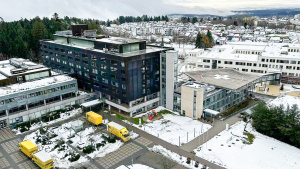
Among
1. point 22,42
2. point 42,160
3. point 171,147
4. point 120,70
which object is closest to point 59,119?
point 120,70

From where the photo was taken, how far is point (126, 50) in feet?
218

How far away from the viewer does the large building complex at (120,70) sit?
205 feet

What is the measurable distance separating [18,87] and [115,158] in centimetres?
3875

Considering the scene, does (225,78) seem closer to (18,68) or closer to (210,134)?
(210,134)

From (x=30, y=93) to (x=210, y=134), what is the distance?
161ft

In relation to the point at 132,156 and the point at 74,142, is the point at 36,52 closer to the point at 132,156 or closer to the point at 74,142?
the point at 74,142

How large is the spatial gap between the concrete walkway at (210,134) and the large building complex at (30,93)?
39.4 meters

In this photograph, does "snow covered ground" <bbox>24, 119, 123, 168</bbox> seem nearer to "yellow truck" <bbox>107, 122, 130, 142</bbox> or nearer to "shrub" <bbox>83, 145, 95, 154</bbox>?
"shrub" <bbox>83, 145, 95, 154</bbox>

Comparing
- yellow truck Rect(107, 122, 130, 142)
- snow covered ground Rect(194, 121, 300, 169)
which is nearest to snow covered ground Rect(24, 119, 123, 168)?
yellow truck Rect(107, 122, 130, 142)

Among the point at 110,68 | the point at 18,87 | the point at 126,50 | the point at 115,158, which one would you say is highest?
the point at 126,50

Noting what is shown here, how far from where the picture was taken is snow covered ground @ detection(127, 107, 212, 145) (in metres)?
53.0

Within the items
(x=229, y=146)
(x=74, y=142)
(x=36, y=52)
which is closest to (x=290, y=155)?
(x=229, y=146)

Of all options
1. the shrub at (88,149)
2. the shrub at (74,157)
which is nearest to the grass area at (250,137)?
the shrub at (88,149)

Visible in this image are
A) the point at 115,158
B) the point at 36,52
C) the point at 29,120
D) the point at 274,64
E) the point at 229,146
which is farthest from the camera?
the point at 36,52
